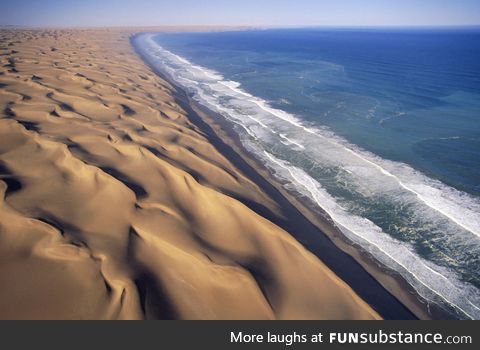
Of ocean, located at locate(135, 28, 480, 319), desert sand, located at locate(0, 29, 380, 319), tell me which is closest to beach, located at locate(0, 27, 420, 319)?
desert sand, located at locate(0, 29, 380, 319)

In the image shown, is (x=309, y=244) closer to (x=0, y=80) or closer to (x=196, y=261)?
(x=196, y=261)

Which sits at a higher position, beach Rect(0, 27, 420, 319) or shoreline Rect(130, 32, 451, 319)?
beach Rect(0, 27, 420, 319)
